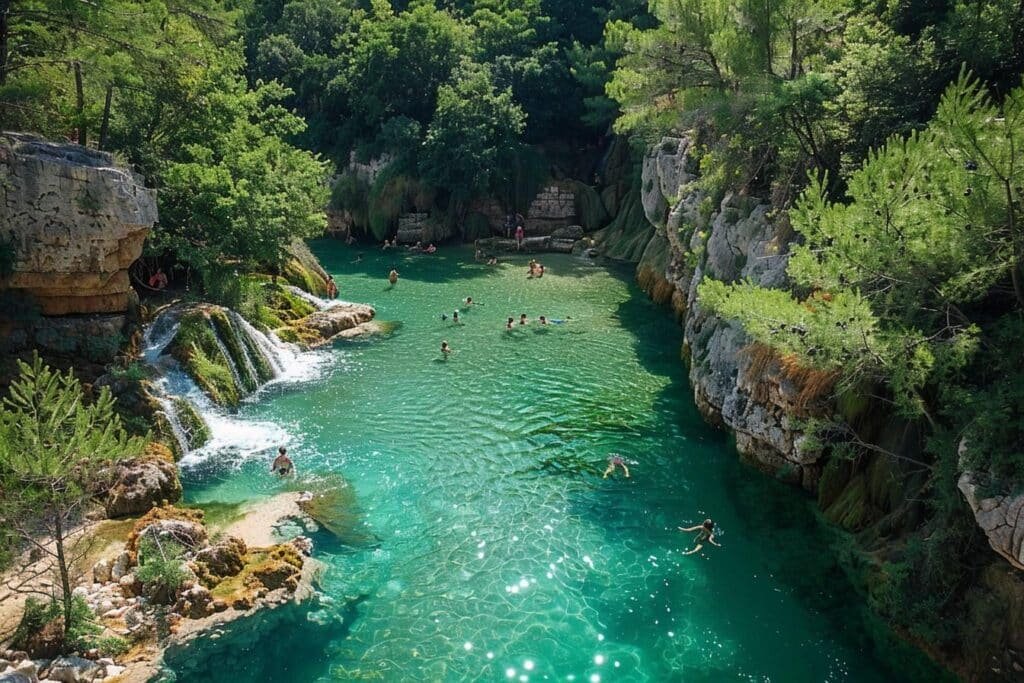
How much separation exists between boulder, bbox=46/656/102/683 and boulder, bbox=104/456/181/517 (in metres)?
4.24

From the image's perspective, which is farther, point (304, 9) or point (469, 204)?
point (304, 9)

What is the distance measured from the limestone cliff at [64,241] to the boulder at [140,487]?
4.29 metres

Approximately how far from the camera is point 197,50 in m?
21.1

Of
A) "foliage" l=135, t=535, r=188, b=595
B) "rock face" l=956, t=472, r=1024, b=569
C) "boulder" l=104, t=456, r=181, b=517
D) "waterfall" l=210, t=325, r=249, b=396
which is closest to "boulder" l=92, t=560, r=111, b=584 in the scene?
"foliage" l=135, t=535, r=188, b=595

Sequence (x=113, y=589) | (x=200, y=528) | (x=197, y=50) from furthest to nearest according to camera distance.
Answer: (x=197, y=50) → (x=200, y=528) → (x=113, y=589)

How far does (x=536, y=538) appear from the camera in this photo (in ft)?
45.7

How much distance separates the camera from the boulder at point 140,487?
14.0 metres

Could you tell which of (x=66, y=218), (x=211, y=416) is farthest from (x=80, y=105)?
(x=211, y=416)

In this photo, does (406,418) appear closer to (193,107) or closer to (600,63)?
(193,107)

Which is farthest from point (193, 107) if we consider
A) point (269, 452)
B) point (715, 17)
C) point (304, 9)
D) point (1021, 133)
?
point (304, 9)

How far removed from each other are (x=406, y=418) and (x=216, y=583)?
319 inches

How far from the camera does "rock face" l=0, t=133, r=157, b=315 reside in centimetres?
1533

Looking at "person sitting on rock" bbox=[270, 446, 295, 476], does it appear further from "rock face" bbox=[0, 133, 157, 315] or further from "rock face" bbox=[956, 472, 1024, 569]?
"rock face" bbox=[956, 472, 1024, 569]

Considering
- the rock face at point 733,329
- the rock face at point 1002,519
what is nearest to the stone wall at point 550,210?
the rock face at point 733,329
